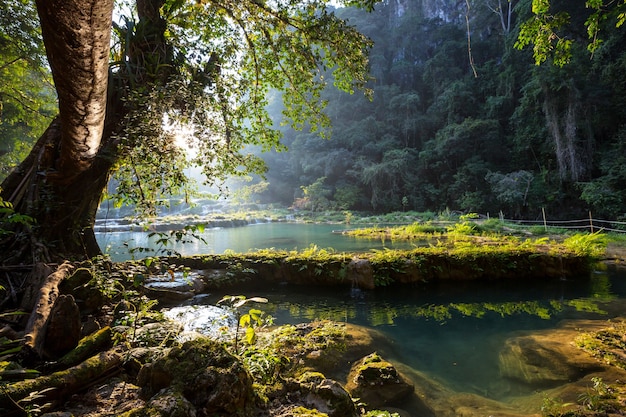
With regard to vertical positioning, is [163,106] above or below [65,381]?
above

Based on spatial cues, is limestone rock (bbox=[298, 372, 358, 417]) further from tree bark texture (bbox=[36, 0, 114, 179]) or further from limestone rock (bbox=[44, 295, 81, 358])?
tree bark texture (bbox=[36, 0, 114, 179])

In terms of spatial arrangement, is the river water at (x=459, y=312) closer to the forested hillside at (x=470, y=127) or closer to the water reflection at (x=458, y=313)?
the water reflection at (x=458, y=313)

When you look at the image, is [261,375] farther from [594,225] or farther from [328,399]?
[594,225]

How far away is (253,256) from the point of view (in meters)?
7.44

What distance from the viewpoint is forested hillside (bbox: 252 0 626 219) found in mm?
16188

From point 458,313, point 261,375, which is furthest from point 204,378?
point 458,313

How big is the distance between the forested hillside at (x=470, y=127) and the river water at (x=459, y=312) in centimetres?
810

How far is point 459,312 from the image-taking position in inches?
211

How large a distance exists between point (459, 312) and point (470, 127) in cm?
2136

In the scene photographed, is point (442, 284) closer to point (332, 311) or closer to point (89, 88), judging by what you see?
point (332, 311)

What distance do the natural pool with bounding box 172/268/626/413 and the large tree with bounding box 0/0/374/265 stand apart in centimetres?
288

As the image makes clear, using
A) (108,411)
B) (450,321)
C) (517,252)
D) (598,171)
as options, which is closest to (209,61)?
(108,411)

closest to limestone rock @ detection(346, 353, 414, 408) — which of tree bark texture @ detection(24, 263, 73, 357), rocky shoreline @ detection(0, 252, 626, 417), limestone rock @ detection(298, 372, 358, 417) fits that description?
rocky shoreline @ detection(0, 252, 626, 417)

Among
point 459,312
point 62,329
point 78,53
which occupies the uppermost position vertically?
point 78,53
